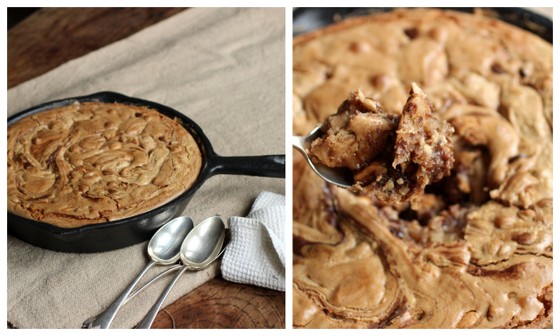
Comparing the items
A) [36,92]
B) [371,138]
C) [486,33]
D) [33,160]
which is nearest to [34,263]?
[33,160]

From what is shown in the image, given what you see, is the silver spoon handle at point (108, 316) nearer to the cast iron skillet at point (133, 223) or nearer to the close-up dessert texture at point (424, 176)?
the cast iron skillet at point (133, 223)

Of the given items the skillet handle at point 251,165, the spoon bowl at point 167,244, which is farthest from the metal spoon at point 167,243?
the skillet handle at point 251,165

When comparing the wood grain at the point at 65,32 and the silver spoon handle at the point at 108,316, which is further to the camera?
the wood grain at the point at 65,32

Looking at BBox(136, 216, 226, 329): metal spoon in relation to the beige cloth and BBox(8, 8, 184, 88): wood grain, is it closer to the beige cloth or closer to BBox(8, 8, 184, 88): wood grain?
the beige cloth

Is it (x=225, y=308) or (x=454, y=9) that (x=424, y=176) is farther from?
(x=454, y=9)

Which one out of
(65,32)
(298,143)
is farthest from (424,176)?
(65,32)

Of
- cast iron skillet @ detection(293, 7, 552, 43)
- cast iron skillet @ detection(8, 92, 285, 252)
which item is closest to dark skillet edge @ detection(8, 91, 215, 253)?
cast iron skillet @ detection(8, 92, 285, 252)
